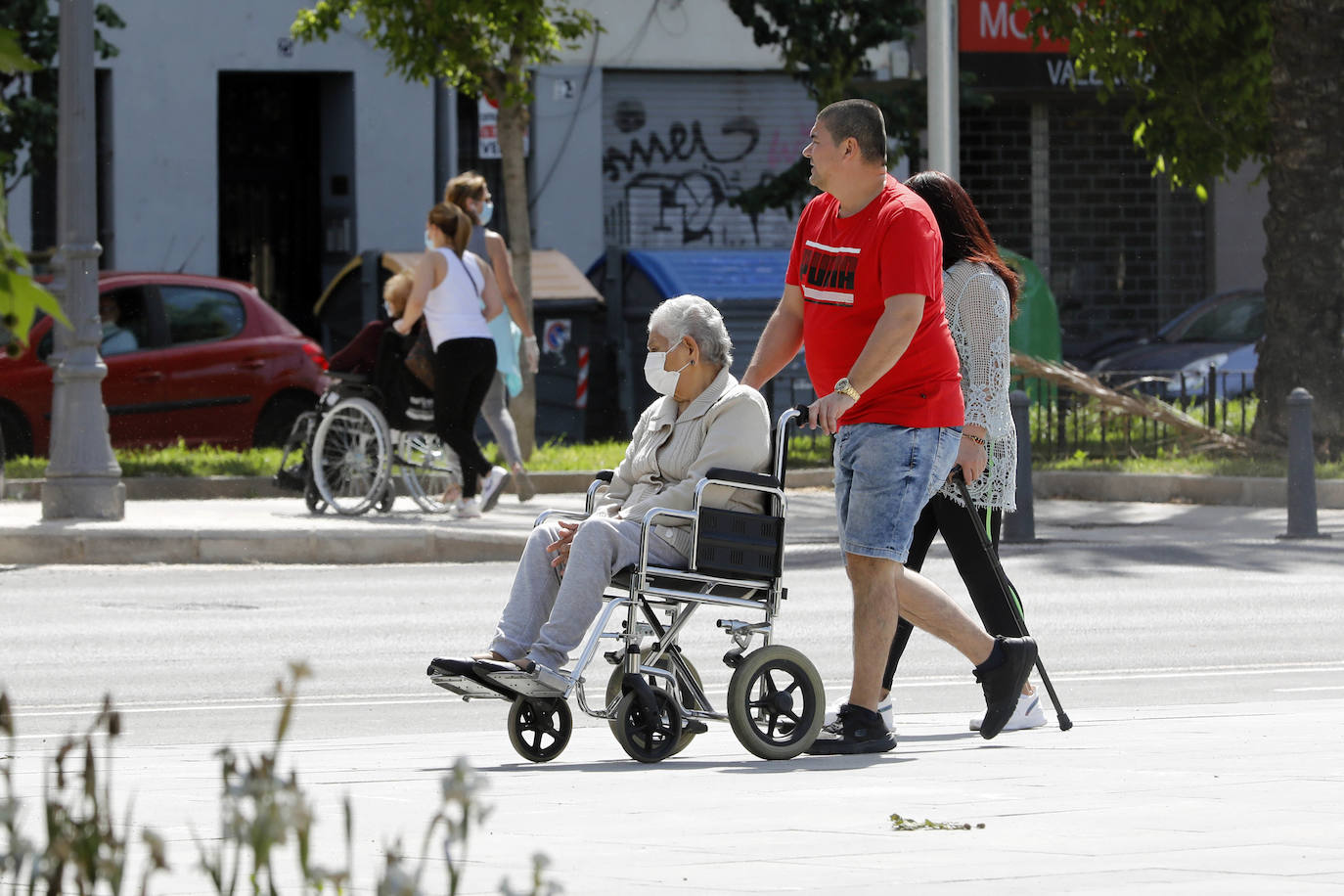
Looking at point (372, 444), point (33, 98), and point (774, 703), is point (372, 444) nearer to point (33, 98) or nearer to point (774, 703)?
point (774, 703)

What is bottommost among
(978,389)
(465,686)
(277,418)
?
(465,686)

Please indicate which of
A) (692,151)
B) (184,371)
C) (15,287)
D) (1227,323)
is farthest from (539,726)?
(692,151)

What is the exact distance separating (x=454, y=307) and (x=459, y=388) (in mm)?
480

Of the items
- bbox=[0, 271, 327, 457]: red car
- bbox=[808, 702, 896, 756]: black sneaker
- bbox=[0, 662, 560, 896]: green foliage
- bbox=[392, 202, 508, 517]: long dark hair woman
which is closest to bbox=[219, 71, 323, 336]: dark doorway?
bbox=[0, 271, 327, 457]: red car

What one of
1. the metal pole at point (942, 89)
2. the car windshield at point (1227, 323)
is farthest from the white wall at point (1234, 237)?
the metal pole at point (942, 89)

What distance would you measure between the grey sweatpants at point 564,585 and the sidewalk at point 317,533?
6328 mm

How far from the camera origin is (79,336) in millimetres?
13391

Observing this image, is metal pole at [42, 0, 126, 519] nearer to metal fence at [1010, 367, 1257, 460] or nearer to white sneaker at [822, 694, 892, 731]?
white sneaker at [822, 694, 892, 731]

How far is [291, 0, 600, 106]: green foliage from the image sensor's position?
57.0 ft

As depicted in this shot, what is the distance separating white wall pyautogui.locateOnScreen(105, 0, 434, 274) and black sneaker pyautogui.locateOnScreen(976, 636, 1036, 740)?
70.2 feet

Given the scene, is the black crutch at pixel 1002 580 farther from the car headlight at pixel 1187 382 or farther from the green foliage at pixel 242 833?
the car headlight at pixel 1187 382

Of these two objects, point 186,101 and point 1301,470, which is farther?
point 186,101

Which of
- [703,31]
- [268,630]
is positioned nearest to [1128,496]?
[268,630]

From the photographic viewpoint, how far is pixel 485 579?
1195 centimetres
